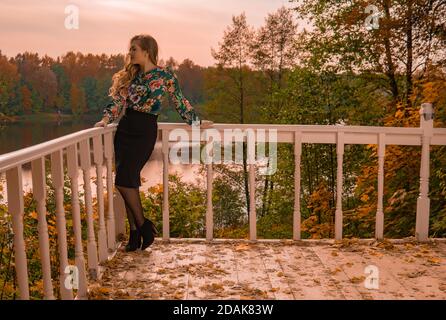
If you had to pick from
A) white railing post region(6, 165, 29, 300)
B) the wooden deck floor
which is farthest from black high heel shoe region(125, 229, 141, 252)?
white railing post region(6, 165, 29, 300)

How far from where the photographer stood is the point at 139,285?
3.30 m

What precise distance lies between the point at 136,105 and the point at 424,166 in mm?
2526

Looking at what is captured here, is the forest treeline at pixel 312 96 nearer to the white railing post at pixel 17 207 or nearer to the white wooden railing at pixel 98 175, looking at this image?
the white wooden railing at pixel 98 175

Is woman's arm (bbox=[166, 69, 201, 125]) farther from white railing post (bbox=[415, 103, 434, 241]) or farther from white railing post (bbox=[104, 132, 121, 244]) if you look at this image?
white railing post (bbox=[415, 103, 434, 241])

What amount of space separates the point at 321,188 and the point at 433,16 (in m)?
8.05

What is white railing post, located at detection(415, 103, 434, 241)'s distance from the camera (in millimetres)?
4355

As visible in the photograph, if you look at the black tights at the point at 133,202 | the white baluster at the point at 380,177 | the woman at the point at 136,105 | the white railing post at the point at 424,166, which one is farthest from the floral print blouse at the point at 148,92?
the white railing post at the point at 424,166

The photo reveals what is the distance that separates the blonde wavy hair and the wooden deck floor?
127cm

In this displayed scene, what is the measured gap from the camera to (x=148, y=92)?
3750 mm

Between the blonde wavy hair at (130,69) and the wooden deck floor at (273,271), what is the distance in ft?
4.16

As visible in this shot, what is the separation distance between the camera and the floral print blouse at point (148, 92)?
3.76 metres
